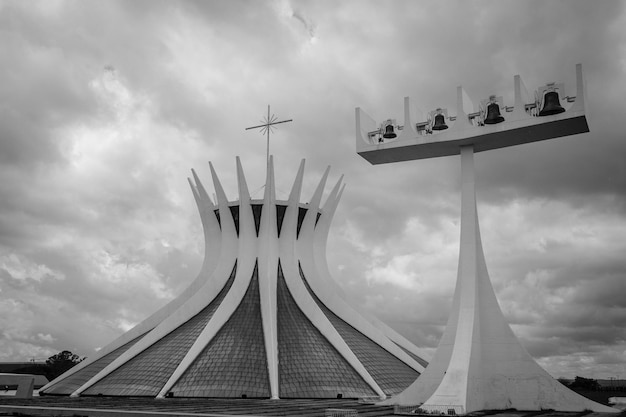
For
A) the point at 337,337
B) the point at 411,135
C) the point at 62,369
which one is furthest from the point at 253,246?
the point at 62,369

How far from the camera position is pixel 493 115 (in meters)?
23.9

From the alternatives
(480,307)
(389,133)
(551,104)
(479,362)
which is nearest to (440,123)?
(389,133)

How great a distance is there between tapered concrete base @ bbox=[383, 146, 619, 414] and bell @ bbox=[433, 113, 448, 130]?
2.76m

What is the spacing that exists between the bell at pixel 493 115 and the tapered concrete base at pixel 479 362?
2.75 m

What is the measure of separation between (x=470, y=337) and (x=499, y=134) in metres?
7.84

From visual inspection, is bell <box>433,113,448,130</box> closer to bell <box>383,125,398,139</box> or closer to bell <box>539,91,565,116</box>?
bell <box>383,125,398,139</box>

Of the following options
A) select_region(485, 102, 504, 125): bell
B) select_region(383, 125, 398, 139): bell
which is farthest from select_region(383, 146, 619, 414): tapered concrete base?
select_region(383, 125, 398, 139): bell

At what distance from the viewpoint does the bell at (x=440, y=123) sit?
25078 mm

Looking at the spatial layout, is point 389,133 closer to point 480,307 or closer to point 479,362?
point 480,307

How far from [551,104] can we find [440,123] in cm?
433

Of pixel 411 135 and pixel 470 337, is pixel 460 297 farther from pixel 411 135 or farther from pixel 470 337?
pixel 411 135

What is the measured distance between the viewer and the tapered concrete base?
2202 cm

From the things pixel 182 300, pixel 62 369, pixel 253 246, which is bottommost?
pixel 62 369

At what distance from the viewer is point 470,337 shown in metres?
22.5
